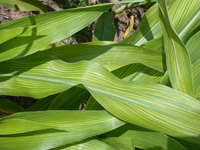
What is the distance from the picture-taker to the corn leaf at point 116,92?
26.1 inches

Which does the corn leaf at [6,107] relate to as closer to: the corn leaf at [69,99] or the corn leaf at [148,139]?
the corn leaf at [69,99]

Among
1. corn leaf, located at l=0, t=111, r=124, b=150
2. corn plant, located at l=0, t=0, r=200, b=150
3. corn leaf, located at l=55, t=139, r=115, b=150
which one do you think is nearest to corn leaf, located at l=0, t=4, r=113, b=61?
corn plant, located at l=0, t=0, r=200, b=150

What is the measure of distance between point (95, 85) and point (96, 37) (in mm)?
457

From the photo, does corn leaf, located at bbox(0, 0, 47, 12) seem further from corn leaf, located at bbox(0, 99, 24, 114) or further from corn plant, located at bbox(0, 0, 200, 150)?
corn leaf, located at bbox(0, 99, 24, 114)

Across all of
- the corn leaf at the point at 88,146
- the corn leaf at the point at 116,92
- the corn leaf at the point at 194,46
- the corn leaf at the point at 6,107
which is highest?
the corn leaf at the point at 194,46

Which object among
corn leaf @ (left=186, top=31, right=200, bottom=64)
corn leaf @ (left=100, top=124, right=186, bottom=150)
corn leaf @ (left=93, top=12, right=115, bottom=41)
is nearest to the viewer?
corn leaf @ (left=100, top=124, right=186, bottom=150)

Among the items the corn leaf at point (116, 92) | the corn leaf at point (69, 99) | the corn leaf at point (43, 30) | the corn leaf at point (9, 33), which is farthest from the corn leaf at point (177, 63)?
the corn leaf at point (9, 33)

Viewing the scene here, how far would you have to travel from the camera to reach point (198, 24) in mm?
851

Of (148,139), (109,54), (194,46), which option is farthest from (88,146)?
(194,46)

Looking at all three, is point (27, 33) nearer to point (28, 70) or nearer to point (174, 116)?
point (28, 70)

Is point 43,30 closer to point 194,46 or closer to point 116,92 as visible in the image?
point 116,92

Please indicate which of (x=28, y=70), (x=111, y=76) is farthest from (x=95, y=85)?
(x=28, y=70)

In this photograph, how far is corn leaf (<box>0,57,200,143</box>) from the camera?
26.1 inches

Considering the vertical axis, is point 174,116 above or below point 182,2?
below
